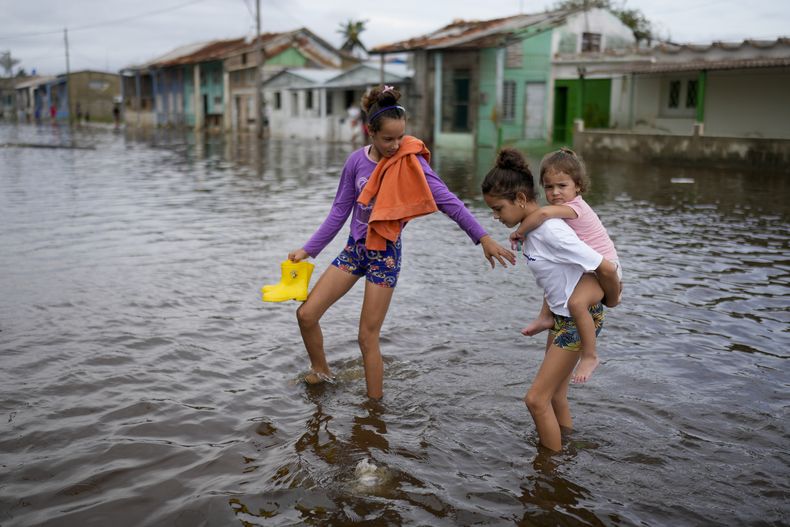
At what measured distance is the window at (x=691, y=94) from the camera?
27062mm

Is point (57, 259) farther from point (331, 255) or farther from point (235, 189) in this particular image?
point (235, 189)

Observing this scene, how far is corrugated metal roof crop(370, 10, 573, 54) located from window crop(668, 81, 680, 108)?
6456 mm

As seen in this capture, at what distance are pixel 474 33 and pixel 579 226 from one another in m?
31.1

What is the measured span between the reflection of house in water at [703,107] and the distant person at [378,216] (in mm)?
17567

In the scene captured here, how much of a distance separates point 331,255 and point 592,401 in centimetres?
505

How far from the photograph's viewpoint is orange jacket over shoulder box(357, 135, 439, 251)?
404 cm

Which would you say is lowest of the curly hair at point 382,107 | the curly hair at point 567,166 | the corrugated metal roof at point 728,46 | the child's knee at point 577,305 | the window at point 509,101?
the child's knee at point 577,305

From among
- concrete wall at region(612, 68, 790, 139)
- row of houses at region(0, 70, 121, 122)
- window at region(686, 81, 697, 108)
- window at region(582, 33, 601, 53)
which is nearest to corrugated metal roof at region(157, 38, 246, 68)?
row of houses at region(0, 70, 121, 122)

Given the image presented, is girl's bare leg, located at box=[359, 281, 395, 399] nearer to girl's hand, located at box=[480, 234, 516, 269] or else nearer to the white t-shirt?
girl's hand, located at box=[480, 234, 516, 269]

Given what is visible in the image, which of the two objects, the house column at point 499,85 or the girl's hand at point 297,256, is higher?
the house column at point 499,85

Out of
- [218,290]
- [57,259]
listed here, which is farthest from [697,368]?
[57,259]

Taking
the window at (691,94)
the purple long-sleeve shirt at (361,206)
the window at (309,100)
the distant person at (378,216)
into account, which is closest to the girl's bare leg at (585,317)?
the distant person at (378,216)

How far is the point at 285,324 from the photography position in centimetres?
614

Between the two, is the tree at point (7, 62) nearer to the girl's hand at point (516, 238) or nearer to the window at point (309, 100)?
the window at point (309, 100)
